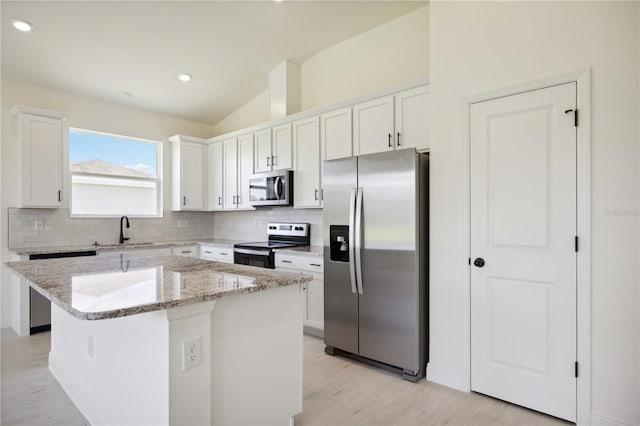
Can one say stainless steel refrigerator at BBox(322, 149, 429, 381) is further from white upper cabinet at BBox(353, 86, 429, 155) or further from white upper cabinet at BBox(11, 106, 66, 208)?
white upper cabinet at BBox(11, 106, 66, 208)

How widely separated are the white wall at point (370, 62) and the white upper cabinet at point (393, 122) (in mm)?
551

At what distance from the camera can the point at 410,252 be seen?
8.94 feet

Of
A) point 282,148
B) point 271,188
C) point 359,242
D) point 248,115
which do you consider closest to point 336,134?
point 282,148

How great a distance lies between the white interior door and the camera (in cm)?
222

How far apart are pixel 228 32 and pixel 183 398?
11.7 feet

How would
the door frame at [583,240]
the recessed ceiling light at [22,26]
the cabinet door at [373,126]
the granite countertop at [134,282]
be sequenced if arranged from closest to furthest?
the granite countertop at [134,282]
the door frame at [583,240]
the recessed ceiling light at [22,26]
the cabinet door at [373,126]

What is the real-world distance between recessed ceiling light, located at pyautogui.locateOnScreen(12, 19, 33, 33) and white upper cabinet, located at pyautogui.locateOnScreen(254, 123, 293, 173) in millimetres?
2452

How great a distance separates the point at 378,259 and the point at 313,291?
3.55ft

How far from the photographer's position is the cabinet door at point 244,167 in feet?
16.1

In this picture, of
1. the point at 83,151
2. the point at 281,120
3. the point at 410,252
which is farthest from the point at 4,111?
the point at 410,252

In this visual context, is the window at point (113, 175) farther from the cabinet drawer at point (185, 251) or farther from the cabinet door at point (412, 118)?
the cabinet door at point (412, 118)

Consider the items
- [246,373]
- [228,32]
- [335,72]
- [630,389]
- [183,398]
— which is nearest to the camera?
[183,398]

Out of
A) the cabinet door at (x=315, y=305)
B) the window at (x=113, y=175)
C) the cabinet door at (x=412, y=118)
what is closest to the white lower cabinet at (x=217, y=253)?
the window at (x=113, y=175)

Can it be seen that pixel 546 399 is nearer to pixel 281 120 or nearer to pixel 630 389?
pixel 630 389
